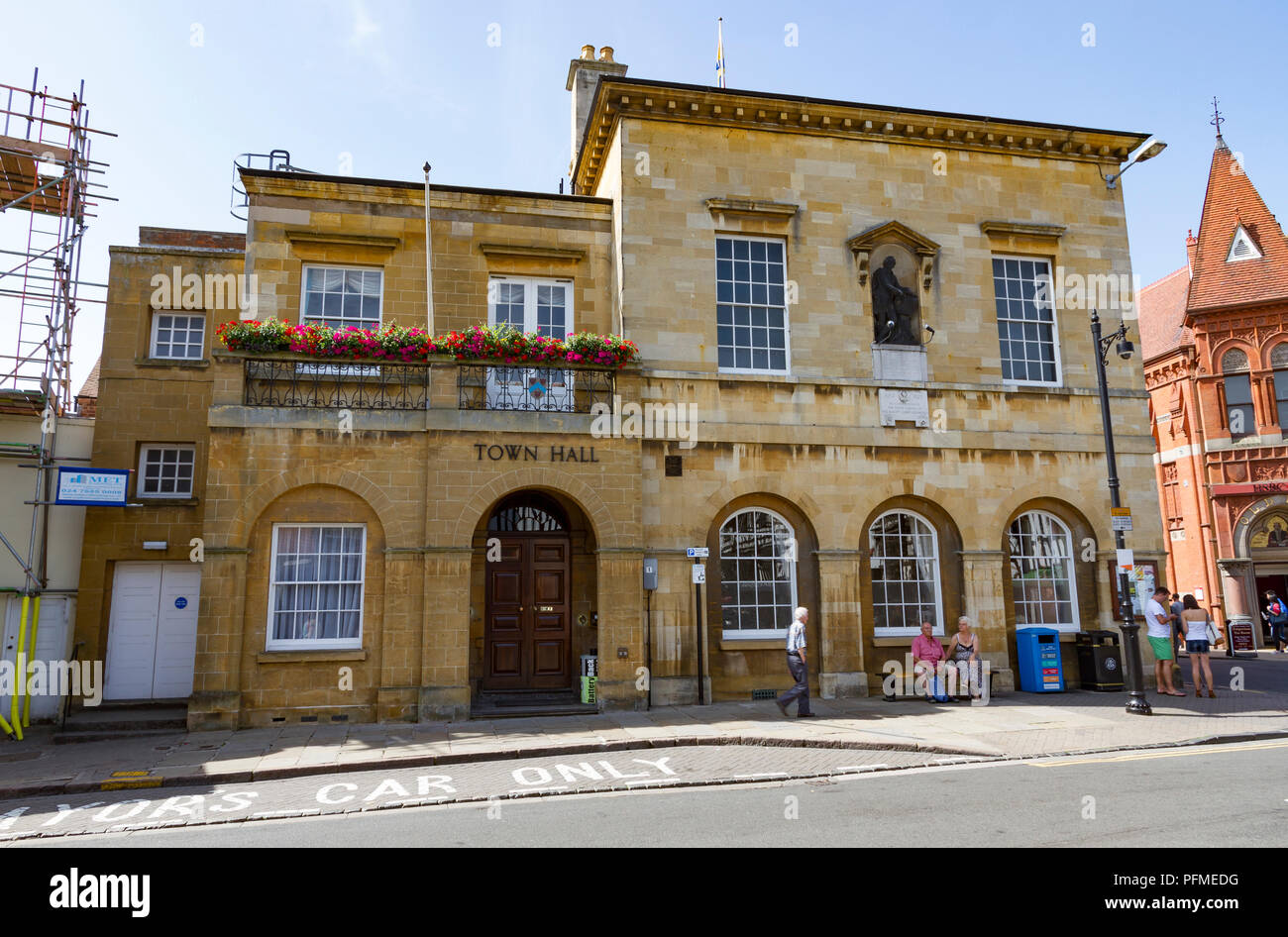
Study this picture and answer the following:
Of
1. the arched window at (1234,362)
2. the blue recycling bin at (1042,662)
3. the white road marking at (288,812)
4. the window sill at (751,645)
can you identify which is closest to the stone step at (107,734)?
the white road marking at (288,812)

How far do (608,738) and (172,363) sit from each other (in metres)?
12.2

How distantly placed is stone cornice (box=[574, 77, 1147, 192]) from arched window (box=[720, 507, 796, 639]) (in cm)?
803

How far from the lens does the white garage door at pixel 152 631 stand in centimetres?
1578

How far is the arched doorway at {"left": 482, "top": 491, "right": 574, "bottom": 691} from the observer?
14.9 m

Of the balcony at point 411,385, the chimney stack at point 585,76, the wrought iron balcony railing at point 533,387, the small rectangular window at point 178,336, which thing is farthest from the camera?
the chimney stack at point 585,76

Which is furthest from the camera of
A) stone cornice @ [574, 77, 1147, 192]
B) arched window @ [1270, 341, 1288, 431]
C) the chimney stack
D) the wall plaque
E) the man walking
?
arched window @ [1270, 341, 1288, 431]

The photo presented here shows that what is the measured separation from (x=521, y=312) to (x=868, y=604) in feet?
29.0

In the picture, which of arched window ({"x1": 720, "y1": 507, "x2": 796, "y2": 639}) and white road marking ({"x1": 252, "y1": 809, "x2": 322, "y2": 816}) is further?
arched window ({"x1": 720, "y1": 507, "x2": 796, "y2": 639})

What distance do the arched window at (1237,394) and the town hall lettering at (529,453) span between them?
25.4 m

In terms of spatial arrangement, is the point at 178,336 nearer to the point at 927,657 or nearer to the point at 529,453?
the point at 529,453

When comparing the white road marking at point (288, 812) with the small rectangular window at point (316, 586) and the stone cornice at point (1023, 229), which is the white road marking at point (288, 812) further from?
the stone cornice at point (1023, 229)

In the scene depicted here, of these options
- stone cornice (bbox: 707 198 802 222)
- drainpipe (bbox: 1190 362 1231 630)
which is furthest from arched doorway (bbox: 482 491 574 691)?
drainpipe (bbox: 1190 362 1231 630)

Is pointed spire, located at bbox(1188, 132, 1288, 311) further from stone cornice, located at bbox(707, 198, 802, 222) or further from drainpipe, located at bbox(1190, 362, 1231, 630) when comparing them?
stone cornice, located at bbox(707, 198, 802, 222)

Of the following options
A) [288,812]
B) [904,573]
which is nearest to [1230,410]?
[904,573]
